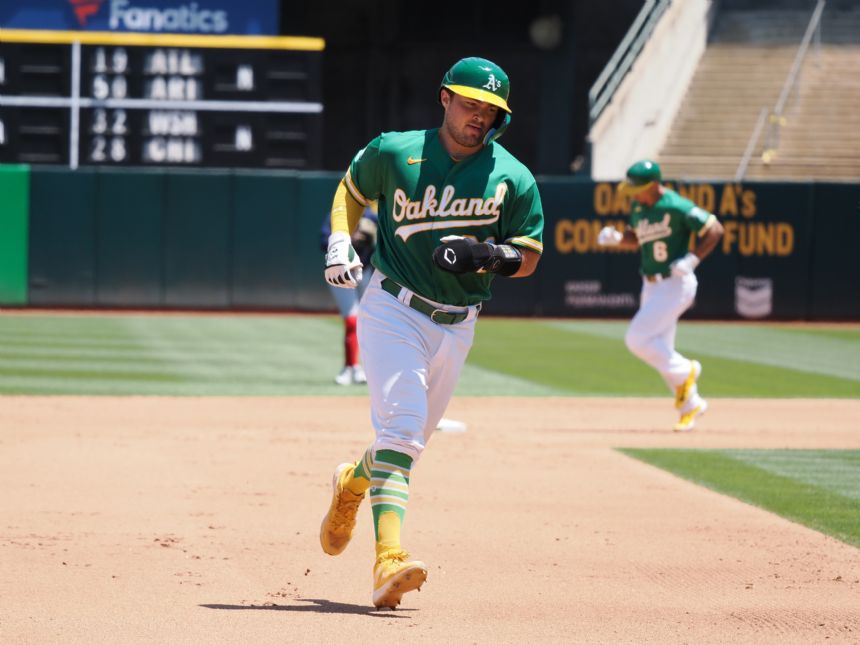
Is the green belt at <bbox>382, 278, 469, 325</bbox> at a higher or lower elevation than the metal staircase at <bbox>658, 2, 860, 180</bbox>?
higher

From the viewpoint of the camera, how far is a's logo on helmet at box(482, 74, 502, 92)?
5648 millimetres

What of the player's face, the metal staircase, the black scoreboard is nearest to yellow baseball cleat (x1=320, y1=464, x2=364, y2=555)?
the player's face

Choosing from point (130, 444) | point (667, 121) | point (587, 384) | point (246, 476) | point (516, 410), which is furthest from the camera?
point (667, 121)

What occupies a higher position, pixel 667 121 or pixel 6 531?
pixel 6 531

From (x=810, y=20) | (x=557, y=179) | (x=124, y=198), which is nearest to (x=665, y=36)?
(x=810, y=20)

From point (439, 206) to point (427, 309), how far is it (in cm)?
41

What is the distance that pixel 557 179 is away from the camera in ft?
80.4

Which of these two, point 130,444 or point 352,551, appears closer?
point 352,551

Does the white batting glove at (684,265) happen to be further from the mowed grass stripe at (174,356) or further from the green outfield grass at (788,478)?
the mowed grass stripe at (174,356)

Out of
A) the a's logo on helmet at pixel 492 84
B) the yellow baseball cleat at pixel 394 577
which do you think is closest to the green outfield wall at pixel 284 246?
the a's logo on helmet at pixel 492 84

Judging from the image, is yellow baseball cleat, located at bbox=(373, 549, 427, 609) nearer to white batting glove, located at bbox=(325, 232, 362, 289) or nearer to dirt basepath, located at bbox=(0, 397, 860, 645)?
dirt basepath, located at bbox=(0, 397, 860, 645)

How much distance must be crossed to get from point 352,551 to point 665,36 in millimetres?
Result: 24394

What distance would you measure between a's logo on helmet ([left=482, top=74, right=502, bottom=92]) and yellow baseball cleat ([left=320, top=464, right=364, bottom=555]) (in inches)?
64.0

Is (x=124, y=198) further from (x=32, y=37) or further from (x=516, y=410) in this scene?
(x=516, y=410)
